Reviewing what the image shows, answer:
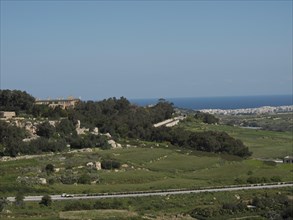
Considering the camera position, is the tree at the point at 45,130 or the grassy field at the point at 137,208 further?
the tree at the point at 45,130

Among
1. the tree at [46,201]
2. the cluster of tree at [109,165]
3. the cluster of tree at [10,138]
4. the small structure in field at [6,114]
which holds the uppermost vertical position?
the small structure in field at [6,114]

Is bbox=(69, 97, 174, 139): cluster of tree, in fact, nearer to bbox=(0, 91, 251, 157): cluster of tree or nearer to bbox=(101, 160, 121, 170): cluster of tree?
bbox=(0, 91, 251, 157): cluster of tree

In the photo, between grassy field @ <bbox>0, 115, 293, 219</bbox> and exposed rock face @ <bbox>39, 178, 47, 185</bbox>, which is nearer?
grassy field @ <bbox>0, 115, 293, 219</bbox>

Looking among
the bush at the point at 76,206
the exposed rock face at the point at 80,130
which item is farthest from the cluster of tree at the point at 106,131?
the bush at the point at 76,206

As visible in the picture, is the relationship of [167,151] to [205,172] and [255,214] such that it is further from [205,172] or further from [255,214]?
[255,214]

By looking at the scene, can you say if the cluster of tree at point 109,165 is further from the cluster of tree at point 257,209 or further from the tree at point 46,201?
the cluster of tree at point 257,209

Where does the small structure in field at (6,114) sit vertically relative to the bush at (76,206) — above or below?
above

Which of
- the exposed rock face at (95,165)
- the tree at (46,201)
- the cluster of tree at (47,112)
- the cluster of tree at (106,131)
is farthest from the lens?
the cluster of tree at (47,112)

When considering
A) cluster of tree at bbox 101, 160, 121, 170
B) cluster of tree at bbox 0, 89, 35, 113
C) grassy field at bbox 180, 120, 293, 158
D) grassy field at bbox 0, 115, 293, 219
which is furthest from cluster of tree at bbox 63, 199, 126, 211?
cluster of tree at bbox 0, 89, 35, 113

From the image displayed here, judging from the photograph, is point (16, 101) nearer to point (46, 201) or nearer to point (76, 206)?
point (46, 201)

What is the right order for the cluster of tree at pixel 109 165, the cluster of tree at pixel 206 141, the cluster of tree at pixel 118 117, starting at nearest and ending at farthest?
the cluster of tree at pixel 109 165
the cluster of tree at pixel 206 141
the cluster of tree at pixel 118 117

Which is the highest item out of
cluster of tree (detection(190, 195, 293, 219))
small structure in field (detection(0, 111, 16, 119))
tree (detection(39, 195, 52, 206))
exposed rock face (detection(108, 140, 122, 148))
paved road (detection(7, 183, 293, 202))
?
small structure in field (detection(0, 111, 16, 119))

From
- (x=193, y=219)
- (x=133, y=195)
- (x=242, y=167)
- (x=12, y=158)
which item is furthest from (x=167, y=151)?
(x=193, y=219)

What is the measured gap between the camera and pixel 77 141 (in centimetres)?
7375
